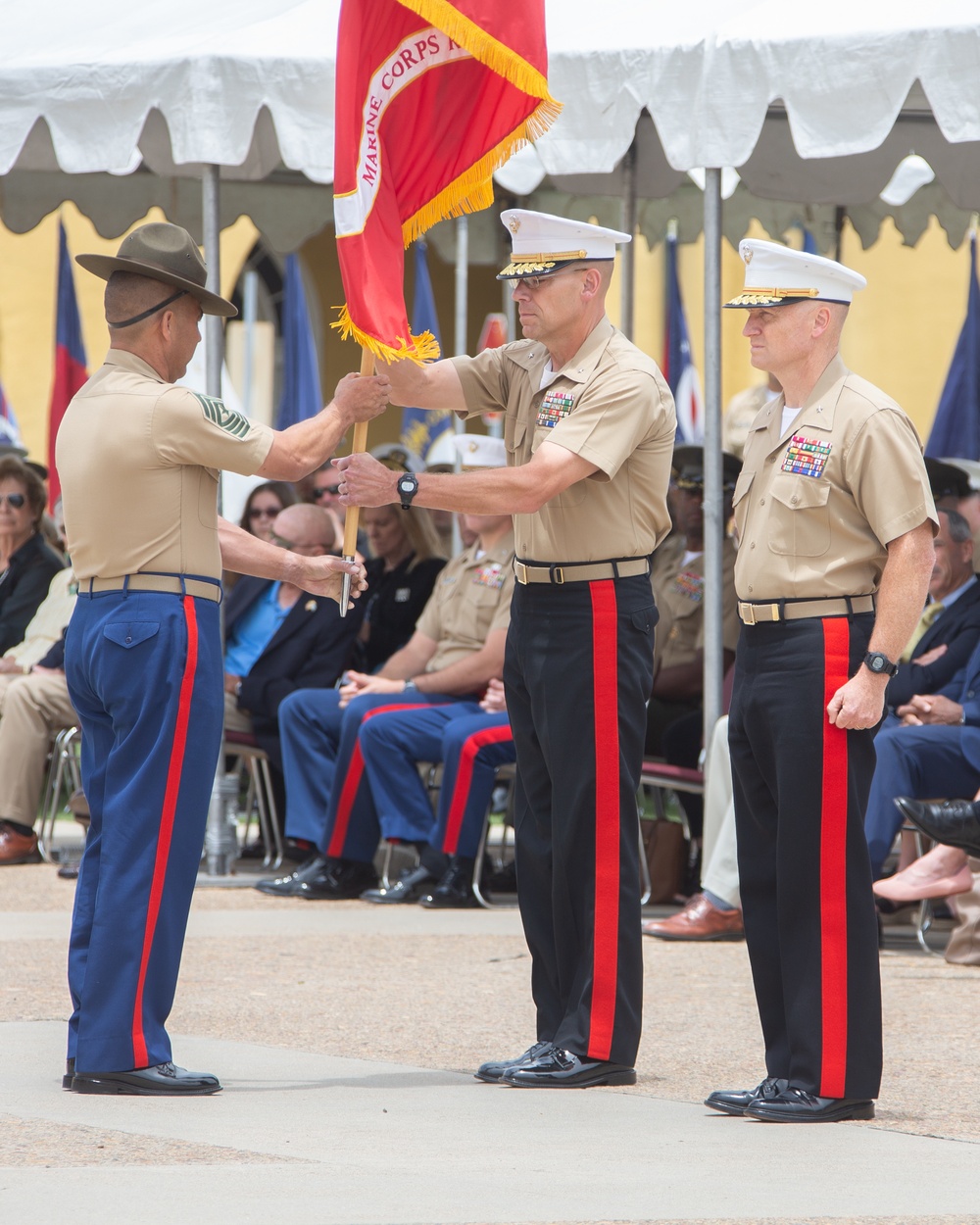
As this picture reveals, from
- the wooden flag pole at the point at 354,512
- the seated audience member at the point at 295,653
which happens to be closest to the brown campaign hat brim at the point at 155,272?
the wooden flag pole at the point at 354,512

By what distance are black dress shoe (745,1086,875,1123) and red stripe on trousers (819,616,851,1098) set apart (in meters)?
0.02

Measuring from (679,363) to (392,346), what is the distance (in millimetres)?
11638

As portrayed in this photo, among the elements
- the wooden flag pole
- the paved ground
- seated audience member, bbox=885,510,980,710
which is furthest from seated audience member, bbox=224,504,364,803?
the wooden flag pole

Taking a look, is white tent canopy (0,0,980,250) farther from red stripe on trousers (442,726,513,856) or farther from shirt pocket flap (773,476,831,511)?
shirt pocket flap (773,476,831,511)

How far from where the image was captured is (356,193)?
17.5ft

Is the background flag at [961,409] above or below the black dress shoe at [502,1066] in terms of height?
above

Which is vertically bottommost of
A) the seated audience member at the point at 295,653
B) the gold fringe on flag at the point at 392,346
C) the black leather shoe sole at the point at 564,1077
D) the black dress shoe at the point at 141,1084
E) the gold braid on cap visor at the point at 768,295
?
the black leather shoe sole at the point at 564,1077

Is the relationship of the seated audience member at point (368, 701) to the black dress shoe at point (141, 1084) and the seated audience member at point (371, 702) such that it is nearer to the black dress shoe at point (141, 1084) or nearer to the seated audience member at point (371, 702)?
the seated audience member at point (371, 702)

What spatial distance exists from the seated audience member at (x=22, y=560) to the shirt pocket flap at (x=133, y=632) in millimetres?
6007

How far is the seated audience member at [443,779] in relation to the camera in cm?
862

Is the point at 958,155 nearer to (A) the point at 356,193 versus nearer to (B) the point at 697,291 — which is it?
(A) the point at 356,193

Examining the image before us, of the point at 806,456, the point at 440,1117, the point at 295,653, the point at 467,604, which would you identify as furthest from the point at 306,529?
the point at 440,1117

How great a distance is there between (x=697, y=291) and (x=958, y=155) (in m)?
9.40

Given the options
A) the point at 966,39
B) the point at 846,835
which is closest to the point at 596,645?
the point at 846,835
